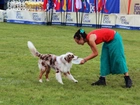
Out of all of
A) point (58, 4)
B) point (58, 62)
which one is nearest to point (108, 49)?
point (58, 62)

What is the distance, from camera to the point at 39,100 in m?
6.75

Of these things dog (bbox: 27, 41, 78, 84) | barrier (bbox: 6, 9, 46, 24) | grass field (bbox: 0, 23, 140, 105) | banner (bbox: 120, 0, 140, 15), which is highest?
banner (bbox: 120, 0, 140, 15)

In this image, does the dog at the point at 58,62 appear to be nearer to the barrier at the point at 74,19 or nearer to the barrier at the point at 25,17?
the barrier at the point at 74,19

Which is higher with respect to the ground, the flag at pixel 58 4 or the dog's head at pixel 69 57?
the flag at pixel 58 4

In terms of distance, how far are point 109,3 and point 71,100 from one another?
902 inches

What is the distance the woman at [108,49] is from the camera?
25.2ft

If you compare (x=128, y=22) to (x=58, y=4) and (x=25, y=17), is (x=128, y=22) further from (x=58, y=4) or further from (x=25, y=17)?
(x=25, y=17)

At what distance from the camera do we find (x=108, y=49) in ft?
26.7

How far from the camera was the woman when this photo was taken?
7.68 metres

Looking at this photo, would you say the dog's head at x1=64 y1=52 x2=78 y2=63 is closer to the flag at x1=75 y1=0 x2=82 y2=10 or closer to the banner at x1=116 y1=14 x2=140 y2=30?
the banner at x1=116 y1=14 x2=140 y2=30

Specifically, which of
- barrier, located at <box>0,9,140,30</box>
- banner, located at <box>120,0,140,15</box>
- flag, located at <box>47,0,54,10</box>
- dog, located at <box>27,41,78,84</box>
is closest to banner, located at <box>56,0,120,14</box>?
banner, located at <box>120,0,140,15</box>

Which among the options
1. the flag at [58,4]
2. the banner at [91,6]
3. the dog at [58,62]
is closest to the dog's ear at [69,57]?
the dog at [58,62]

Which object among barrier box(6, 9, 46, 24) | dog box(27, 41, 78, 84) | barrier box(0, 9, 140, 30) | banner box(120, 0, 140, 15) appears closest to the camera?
dog box(27, 41, 78, 84)

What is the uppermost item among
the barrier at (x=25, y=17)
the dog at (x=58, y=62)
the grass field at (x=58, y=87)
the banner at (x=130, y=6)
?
the banner at (x=130, y=6)
